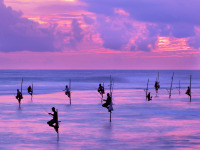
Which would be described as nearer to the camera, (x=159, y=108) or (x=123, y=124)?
(x=123, y=124)

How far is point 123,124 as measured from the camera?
24.5m

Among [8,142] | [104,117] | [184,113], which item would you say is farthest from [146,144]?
[184,113]

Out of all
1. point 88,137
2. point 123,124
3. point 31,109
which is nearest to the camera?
point 88,137

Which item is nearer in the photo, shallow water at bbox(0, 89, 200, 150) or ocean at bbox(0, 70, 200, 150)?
ocean at bbox(0, 70, 200, 150)

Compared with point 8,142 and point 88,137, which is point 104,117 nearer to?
point 88,137

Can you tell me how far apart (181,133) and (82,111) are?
11576 millimetres

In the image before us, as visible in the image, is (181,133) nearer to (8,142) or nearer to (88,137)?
(88,137)

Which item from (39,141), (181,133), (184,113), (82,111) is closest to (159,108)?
(184,113)

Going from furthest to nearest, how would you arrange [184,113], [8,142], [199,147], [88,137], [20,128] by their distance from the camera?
[184,113]
[20,128]
[88,137]
[8,142]
[199,147]

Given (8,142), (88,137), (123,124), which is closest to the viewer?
(8,142)

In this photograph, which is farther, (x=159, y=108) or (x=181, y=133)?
(x=159, y=108)

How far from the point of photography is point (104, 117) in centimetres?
2777

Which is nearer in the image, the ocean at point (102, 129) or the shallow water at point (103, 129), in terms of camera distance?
the ocean at point (102, 129)

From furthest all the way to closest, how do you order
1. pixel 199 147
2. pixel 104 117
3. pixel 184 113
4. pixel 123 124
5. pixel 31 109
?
pixel 31 109 < pixel 184 113 < pixel 104 117 < pixel 123 124 < pixel 199 147
